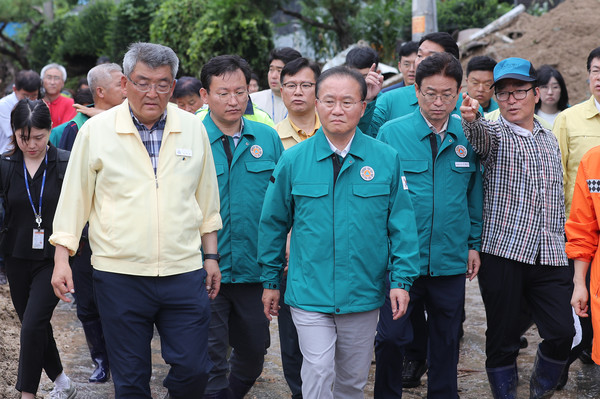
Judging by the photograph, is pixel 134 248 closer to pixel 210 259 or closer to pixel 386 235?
pixel 210 259

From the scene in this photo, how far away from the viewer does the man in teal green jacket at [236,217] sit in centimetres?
470

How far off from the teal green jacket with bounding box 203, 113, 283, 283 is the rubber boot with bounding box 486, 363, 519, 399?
A: 173 cm

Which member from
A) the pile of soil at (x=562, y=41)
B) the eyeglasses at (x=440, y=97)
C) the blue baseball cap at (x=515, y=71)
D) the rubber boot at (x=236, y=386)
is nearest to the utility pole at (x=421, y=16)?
the pile of soil at (x=562, y=41)

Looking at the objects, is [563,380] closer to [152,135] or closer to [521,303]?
[521,303]

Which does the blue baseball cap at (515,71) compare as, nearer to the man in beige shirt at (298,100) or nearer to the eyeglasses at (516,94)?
the eyeglasses at (516,94)

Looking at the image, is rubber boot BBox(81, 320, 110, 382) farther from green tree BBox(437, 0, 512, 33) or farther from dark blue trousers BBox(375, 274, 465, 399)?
green tree BBox(437, 0, 512, 33)

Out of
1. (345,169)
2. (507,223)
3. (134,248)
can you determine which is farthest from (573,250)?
(134,248)

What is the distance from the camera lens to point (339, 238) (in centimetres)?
409

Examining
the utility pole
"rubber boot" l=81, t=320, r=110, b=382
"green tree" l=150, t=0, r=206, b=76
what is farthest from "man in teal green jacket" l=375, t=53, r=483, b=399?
"green tree" l=150, t=0, r=206, b=76

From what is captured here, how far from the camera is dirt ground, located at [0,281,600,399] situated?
5.61 meters

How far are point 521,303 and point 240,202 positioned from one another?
77.0 inches

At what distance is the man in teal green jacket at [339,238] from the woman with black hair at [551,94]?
3425 mm

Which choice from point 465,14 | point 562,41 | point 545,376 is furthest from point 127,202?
point 465,14

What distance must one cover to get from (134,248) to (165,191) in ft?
1.10
